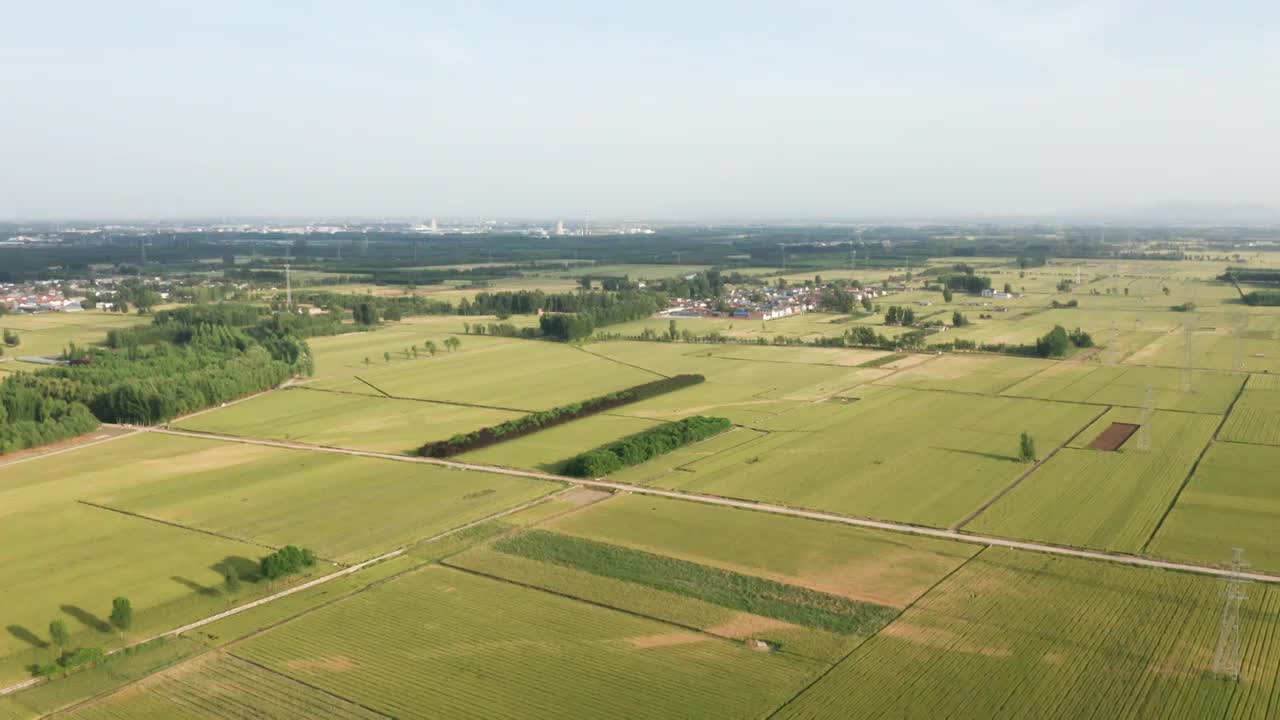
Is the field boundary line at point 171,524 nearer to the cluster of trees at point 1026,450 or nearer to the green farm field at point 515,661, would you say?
the green farm field at point 515,661

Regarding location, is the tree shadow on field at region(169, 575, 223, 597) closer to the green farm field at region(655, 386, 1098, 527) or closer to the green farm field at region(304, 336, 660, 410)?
the green farm field at region(655, 386, 1098, 527)

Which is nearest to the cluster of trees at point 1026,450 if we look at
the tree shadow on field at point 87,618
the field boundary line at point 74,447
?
the tree shadow on field at point 87,618

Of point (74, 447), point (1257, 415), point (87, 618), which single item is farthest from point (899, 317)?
point (87, 618)

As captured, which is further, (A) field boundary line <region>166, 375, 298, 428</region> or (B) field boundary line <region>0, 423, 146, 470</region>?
(A) field boundary line <region>166, 375, 298, 428</region>

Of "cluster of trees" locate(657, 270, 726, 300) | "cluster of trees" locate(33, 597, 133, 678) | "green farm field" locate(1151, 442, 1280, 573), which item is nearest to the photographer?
"cluster of trees" locate(33, 597, 133, 678)

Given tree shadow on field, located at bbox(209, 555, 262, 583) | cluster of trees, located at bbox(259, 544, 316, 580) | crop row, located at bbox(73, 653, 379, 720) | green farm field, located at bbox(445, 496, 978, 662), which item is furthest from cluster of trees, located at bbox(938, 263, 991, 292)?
crop row, located at bbox(73, 653, 379, 720)

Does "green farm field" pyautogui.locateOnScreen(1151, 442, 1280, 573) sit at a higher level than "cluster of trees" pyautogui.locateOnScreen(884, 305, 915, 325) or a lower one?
lower

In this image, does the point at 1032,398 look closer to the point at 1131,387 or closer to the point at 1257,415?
the point at 1131,387
